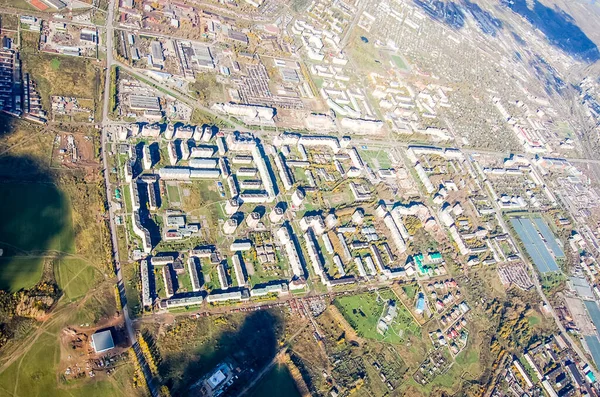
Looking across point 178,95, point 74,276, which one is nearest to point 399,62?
point 178,95

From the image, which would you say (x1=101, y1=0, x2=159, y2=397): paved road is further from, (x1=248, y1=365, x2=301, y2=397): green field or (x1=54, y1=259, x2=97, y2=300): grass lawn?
(x1=248, y1=365, x2=301, y2=397): green field

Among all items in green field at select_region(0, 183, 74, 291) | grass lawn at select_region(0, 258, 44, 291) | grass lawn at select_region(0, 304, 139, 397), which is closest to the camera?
grass lawn at select_region(0, 304, 139, 397)

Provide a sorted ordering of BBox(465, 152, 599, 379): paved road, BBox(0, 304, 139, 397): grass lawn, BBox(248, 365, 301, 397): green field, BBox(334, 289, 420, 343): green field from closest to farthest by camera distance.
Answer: BBox(0, 304, 139, 397): grass lawn, BBox(248, 365, 301, 397): green field, BBox(334, 289, 420, 343): green field, BBox(465, 152, 599, 379): paved road

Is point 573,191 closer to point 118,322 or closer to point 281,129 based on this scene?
point 281,129

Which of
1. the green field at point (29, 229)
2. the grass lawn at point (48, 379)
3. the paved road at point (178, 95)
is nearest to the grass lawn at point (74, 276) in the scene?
the green field at point (29, 229)

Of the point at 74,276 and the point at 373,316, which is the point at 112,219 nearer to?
the point at 74,276

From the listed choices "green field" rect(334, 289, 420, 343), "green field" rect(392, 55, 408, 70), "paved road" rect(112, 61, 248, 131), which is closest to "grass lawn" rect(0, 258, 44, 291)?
"paved road" rect(112, 61, 248, 131)

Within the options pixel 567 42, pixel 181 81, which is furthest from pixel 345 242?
pixel 567 42
